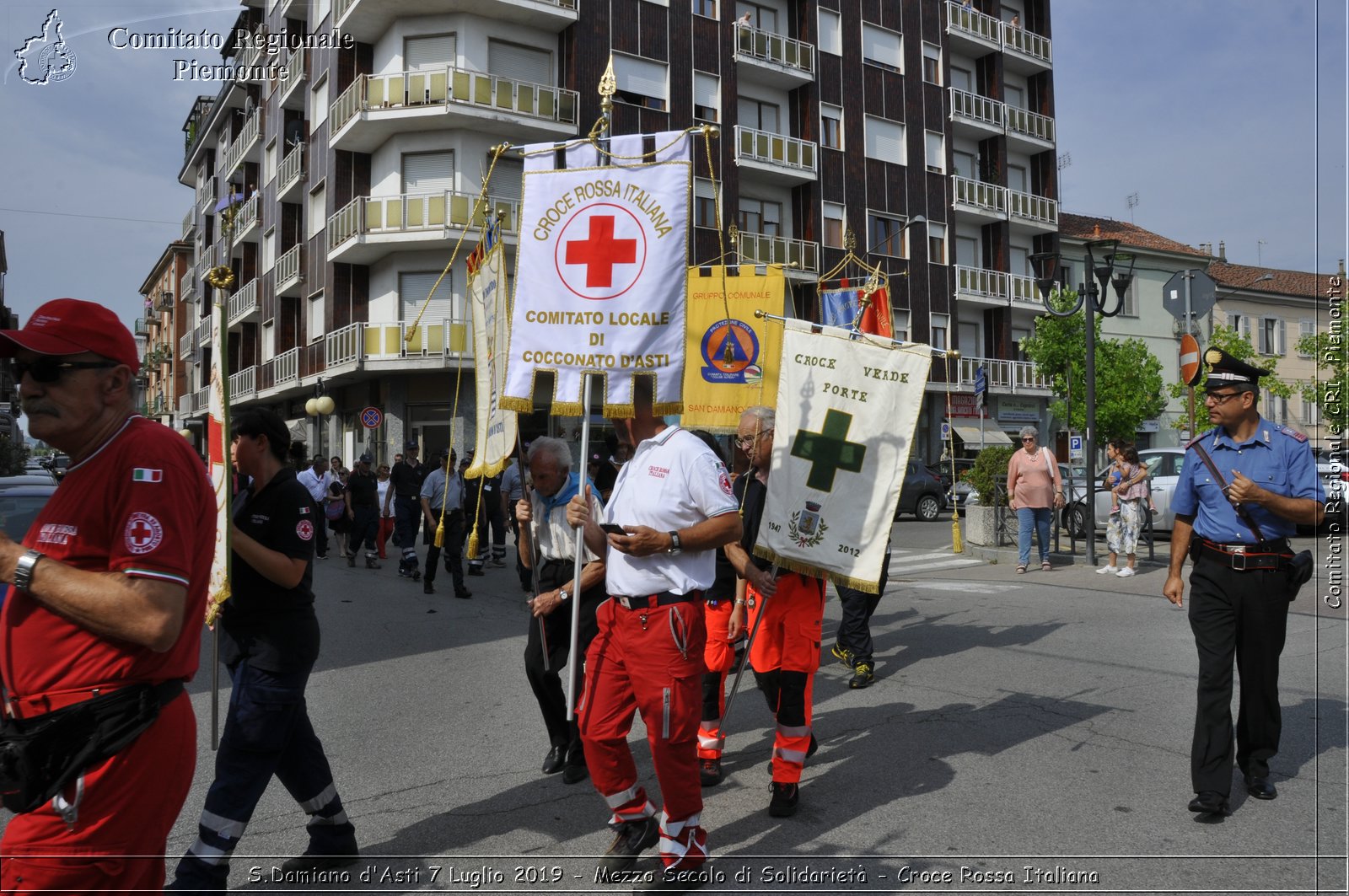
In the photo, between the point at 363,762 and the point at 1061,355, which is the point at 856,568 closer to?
the point at 363,762

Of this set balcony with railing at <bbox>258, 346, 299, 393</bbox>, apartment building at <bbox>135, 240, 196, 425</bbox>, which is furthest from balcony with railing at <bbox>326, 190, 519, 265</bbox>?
apartment building at <bbox>135, 240, 196, 425</bbox>

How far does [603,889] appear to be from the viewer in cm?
386

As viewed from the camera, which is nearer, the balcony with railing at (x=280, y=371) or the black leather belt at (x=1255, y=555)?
the black leather belt at (x=1255, y=555)

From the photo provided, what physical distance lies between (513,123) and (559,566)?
2335 centimetres

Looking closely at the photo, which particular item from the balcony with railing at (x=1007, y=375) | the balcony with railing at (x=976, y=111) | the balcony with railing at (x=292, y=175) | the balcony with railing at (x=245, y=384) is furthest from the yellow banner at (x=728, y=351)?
the balcony with railing at (x=976, y=111)

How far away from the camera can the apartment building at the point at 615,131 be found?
27031 mm

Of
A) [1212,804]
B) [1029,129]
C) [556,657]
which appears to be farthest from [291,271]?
[1212,804]

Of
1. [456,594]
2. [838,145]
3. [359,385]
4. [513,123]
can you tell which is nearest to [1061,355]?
[838,145]

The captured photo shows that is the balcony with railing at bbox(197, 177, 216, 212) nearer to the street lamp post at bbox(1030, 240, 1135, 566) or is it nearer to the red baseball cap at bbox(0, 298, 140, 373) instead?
the street lamp post at bbox(1030, 240, 1135, 566)

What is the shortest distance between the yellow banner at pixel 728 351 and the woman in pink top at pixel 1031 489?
18.1 feet

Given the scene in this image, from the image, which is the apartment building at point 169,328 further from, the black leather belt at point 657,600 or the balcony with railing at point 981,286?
the black leather belt at point 657,600

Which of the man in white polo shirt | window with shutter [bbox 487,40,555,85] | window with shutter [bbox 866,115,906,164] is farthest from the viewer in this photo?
window with shutter [bbox 866,115,906,164]

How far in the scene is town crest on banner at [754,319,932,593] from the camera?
5.05 metres

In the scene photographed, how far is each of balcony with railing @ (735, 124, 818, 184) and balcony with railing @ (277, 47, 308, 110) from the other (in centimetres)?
1360
